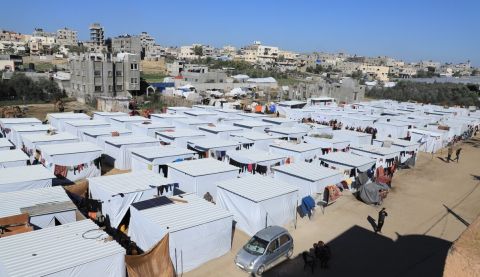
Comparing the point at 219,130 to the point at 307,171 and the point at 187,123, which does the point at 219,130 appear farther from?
the point at 307,171

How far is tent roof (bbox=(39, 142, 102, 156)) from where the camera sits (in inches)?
671

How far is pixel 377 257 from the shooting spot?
1184 cm

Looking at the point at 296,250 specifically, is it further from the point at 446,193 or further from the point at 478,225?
the point at 446,193

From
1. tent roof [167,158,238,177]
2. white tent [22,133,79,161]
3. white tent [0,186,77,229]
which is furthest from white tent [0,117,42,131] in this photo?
tent roof [167,158,238,177]

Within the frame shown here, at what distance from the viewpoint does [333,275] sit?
1070 centimetres

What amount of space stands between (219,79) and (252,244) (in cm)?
5584

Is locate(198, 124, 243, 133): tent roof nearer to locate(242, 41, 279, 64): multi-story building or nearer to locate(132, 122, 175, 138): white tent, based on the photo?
locate(132, 122, 175, 138): white tent

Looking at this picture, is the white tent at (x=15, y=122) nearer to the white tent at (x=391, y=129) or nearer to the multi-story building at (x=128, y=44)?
the white tent at (x=391, y=129)

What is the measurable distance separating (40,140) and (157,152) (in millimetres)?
6424

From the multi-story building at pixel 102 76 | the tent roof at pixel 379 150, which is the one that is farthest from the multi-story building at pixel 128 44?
the tent roof at pixel 379 150

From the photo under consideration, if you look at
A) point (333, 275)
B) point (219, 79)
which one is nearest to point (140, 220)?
point (333, 275)

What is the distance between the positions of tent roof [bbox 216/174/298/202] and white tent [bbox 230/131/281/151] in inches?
287

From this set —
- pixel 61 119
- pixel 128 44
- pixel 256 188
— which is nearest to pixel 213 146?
pixel 256 188

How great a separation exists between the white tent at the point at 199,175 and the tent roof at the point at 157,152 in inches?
65.9
